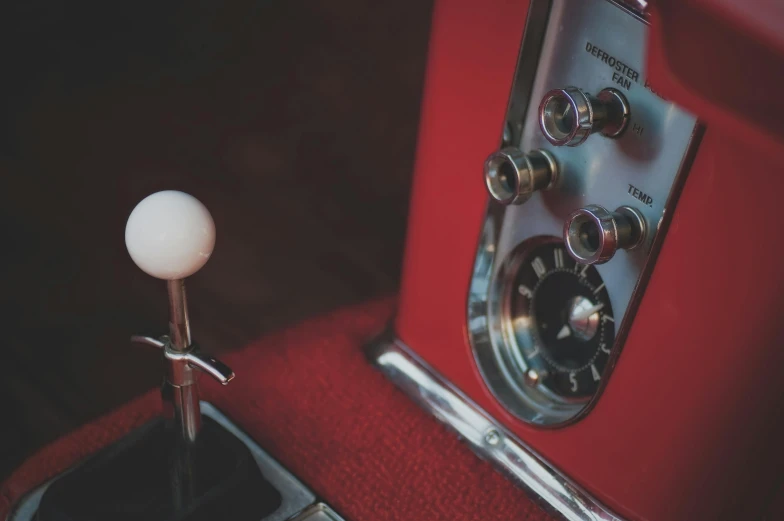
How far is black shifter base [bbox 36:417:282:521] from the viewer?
53 cm

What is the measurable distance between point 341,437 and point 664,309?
0.74 feet

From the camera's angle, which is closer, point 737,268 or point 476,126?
point 737,268

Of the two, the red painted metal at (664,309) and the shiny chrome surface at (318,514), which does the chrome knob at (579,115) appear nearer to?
the red painted metal at (664,309)

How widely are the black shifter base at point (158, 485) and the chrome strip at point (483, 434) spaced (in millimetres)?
123

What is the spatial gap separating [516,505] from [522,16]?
11.0 inches

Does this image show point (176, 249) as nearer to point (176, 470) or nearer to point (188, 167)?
point (176, 470)

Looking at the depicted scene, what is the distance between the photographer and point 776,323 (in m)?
0.44

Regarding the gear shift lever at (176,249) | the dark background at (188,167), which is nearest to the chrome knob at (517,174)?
the gear shift lever at (176,249)

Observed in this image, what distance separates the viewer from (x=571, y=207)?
1.75 feet

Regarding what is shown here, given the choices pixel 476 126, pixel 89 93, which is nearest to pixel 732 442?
pixel 476 126

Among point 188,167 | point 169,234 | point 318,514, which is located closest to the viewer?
point 169,234

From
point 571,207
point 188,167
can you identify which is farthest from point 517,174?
point 188,167

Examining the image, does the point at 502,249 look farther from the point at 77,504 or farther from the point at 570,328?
the point at 77,504

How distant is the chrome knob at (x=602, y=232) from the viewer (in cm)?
49
